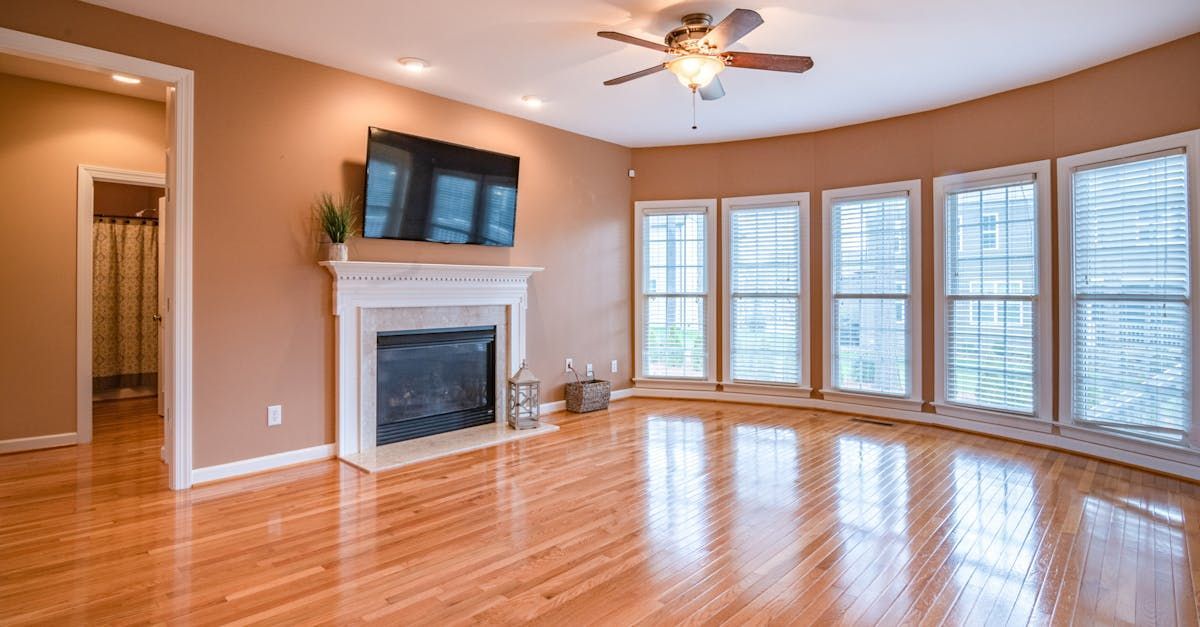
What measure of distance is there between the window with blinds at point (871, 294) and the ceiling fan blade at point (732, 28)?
2.95 metres

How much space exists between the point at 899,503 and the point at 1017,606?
42.0 inches

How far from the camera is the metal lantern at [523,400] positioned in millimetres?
4848

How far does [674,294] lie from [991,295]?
2.78 m

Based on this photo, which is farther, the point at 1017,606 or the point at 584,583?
the point at 584,583

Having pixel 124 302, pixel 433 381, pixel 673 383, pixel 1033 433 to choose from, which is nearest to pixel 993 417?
pixel 1033 433

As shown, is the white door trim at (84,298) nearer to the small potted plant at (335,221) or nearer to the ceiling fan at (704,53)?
the small potted plant at (335,221)

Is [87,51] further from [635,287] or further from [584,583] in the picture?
[635,287]

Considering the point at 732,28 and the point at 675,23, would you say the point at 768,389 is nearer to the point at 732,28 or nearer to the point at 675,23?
the point at 675,23

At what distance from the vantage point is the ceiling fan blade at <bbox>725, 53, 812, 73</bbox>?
3.00 metres

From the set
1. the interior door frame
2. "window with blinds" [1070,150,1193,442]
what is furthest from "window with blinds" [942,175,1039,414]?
the interior door frame

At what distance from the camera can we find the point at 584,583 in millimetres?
2342

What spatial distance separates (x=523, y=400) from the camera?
490 centimetres

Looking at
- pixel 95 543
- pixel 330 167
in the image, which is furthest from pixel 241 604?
pixel 330 167

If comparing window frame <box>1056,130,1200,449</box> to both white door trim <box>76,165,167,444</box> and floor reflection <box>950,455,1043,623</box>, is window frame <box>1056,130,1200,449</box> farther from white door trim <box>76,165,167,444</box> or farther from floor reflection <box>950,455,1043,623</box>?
white door trim <box>76,165,167,444</box>
